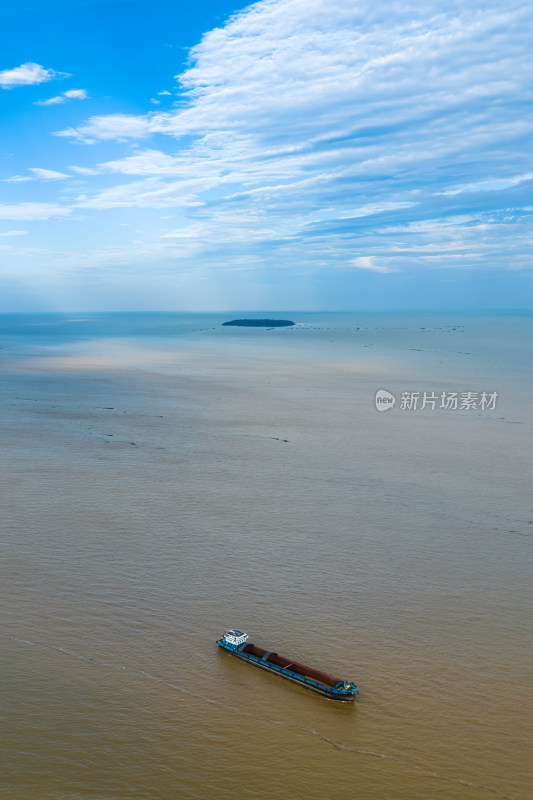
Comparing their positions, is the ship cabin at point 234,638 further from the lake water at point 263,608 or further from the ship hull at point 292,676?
the lake water at point 263,608

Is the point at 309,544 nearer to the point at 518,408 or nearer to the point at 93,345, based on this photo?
the point at 518,408

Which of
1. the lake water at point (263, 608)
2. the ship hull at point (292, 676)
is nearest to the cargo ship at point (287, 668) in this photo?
the ship hull at point (292, 676)

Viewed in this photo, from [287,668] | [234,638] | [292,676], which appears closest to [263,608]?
[234,638]

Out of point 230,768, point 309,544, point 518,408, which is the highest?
point 518,408

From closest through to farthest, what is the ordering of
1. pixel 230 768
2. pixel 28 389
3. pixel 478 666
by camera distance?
pixel 230 768 < pixel 478 666 < pixel 28 389

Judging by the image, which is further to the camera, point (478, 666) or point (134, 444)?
point (134, 444)

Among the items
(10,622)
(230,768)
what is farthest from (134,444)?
(230,768)
